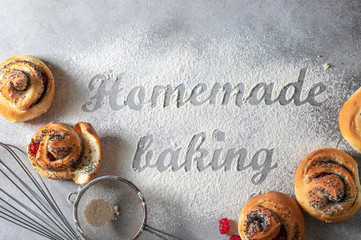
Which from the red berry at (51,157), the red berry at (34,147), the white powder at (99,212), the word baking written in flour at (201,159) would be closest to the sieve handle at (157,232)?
the white powder at (99,212)

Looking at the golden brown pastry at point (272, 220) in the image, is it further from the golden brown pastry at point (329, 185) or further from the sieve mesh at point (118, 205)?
the sieve mesh at point (118, 205)

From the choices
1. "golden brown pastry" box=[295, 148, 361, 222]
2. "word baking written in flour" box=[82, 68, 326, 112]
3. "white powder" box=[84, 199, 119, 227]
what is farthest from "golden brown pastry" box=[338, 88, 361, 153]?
"white powder" box=[84, 199, 119, 227]

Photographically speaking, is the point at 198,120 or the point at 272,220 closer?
the point at 272,220

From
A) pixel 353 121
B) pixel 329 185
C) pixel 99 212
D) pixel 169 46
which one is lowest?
pixel 99 212

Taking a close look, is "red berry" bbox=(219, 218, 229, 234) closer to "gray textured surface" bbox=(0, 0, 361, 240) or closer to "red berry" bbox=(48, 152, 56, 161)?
"gray textured surface" bbox=(0, 0, 361, 240)

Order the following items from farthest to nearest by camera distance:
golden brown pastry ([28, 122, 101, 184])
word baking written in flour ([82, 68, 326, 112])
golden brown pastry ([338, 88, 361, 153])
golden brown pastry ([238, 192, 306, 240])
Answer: word baking written in flour ([82, 68, 326, 112]), golden brown pastry ([28, 122, 101, 184]), golden brown pastry ([338, 88, 361, 153]), golden brown pastry ([238, 192, 306, 240])

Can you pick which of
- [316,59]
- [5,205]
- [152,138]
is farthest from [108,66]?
[316,59]

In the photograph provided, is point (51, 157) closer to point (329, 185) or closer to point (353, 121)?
point (329, 185)

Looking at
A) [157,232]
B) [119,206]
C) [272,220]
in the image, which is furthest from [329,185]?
[119,206]
